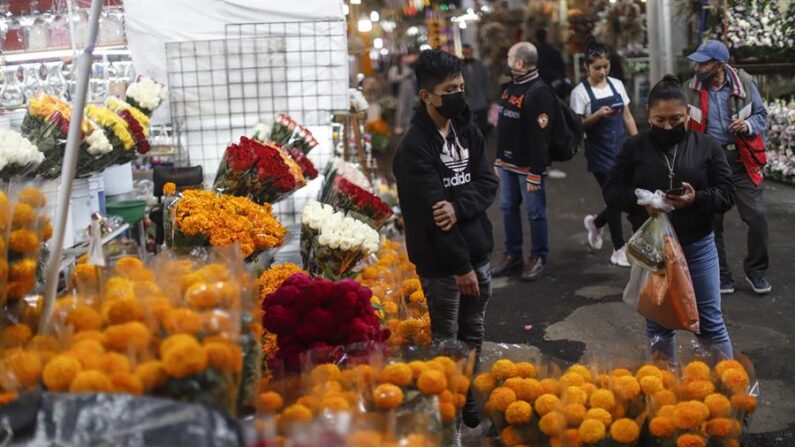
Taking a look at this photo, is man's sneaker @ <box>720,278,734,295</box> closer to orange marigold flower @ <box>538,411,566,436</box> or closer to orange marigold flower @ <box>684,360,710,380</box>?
orange marigold flower @ <box>684,360,710,380</box>

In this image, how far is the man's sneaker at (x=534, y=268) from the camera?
26.6ft

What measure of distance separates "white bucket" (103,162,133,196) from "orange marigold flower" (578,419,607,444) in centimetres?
455

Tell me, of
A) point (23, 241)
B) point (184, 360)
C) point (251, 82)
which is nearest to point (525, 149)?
point (251, 82)

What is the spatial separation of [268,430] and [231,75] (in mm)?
4734

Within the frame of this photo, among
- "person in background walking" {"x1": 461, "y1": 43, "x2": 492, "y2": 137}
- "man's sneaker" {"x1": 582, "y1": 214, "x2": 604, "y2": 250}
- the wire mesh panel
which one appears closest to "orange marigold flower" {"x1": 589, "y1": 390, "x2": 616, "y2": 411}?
the wire mesh panel

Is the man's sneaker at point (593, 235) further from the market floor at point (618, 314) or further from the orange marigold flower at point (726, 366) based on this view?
the orange marigold flower at point (726, 366)

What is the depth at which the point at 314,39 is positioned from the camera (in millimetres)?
→ 6492

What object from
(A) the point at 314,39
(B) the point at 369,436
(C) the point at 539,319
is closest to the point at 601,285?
(C) the point at 539,319

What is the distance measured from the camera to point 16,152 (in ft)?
13.2

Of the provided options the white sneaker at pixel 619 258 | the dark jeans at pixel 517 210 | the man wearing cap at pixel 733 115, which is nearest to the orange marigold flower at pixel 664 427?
the man wearing cap at pixel 733 115

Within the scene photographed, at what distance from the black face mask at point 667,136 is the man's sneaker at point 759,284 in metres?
2.94

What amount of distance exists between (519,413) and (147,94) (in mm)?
3781

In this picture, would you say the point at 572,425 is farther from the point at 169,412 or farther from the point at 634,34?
the point at 634,34

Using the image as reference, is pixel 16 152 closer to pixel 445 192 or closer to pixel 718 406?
pixel 445 192
